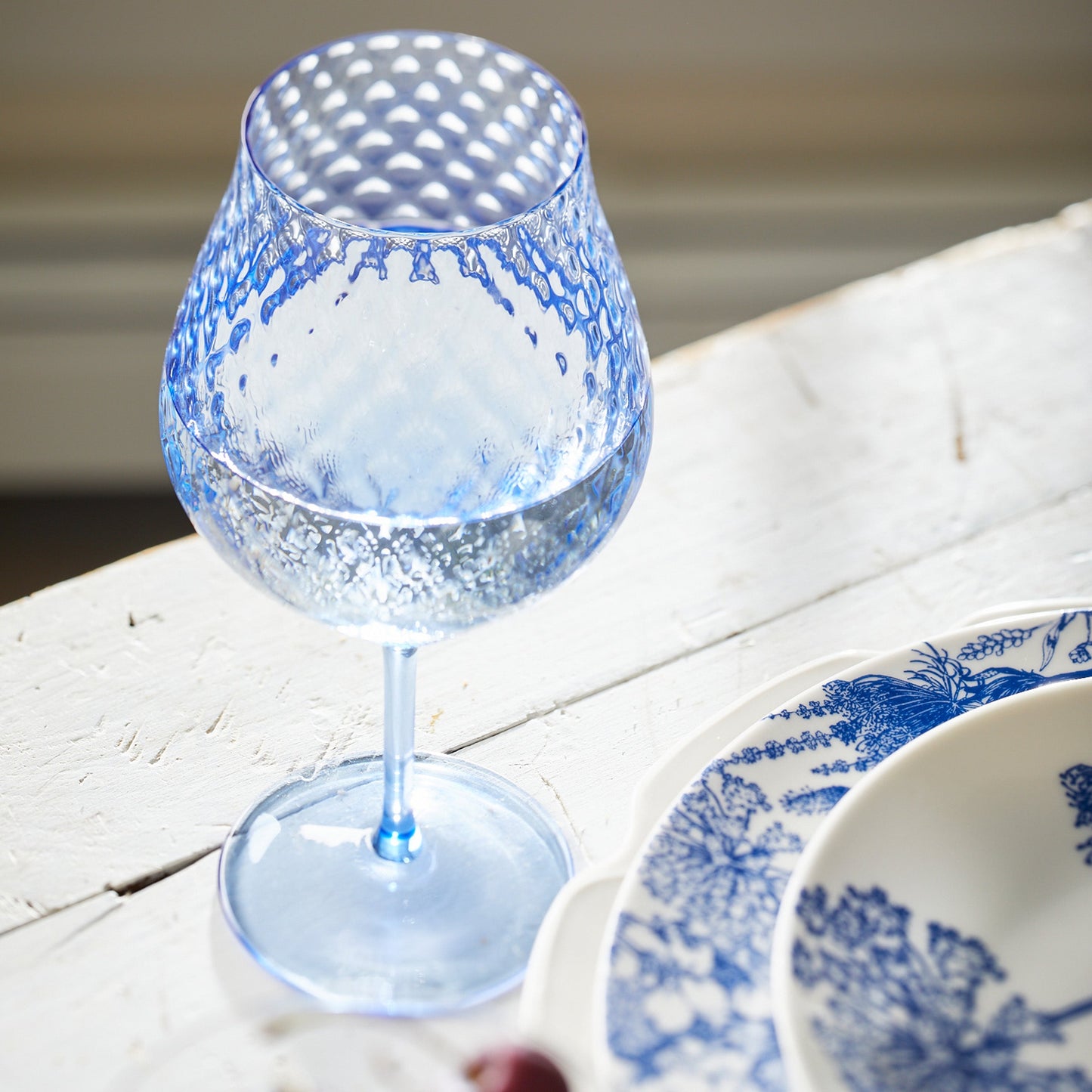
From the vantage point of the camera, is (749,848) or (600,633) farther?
(600,633)

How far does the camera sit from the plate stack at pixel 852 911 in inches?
9.6

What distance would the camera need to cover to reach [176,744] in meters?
0.39

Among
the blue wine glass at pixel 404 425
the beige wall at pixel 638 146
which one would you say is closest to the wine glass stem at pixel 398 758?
the blue wine glass at pixel 404 425

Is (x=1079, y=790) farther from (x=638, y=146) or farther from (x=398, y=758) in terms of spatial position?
(x=638, y=146)

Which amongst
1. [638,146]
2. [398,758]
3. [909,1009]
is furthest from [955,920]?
[638,146]

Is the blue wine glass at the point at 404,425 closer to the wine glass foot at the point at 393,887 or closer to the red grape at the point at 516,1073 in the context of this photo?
the wine glass foot at the point at 393,887

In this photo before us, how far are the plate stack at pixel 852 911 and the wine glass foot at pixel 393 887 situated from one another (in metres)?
0.06

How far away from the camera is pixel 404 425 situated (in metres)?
0.37

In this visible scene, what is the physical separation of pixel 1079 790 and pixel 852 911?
0.23ft

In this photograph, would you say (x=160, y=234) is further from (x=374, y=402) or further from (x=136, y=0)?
(x=374, y=402)

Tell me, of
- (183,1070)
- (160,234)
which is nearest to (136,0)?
(160,234)

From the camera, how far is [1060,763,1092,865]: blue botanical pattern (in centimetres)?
29

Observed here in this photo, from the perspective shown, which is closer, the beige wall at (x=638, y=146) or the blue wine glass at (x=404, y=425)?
the blue wine glass at (x=404, y=425)

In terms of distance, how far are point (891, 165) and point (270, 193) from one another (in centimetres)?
101
